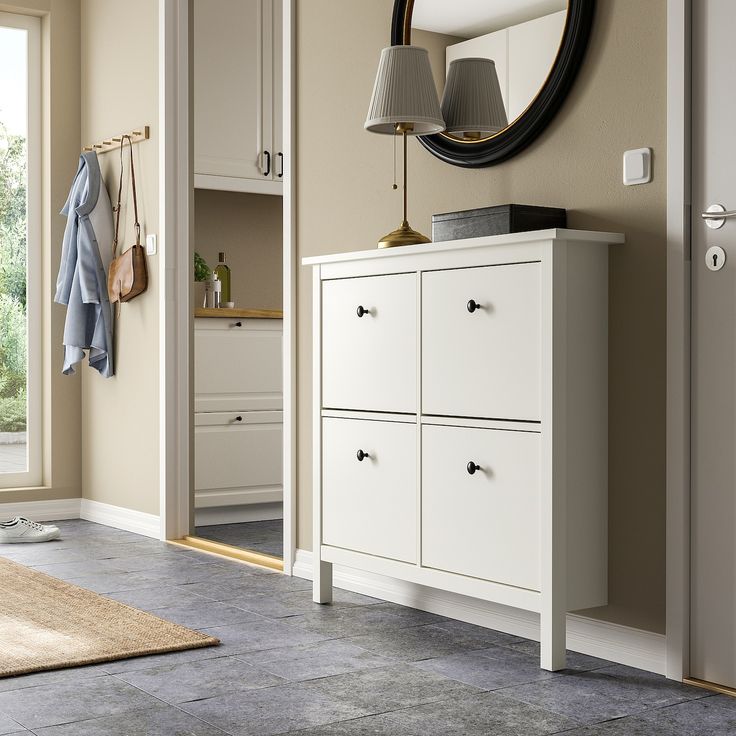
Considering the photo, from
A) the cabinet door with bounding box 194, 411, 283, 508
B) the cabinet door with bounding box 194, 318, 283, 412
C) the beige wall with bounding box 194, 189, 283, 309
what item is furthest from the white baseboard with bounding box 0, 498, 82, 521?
the beige wall with bounding box 194, 189, 283, 309

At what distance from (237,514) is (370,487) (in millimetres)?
2057

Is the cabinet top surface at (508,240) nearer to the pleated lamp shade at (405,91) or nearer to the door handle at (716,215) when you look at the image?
the door handle at (716,215)

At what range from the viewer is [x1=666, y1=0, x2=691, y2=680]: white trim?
2.42 metres

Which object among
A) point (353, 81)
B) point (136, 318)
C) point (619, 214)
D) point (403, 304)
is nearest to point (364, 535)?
point (403, 304)

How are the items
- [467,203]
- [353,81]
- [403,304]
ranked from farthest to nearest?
[353,81]
[467,203]
[403,304]

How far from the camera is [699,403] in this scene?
7.91 ft

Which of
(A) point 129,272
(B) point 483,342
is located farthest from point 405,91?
(A) point 129,272

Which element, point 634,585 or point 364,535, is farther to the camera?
point 364,535

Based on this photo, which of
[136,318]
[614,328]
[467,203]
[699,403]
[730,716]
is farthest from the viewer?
[136,318]

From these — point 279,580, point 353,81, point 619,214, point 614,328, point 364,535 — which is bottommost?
point 279,580

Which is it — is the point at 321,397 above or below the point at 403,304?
below

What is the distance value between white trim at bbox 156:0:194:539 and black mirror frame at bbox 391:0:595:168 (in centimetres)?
160

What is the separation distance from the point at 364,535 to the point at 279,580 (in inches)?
27.1

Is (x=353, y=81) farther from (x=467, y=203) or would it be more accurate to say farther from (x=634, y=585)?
(x=634, y=585)
